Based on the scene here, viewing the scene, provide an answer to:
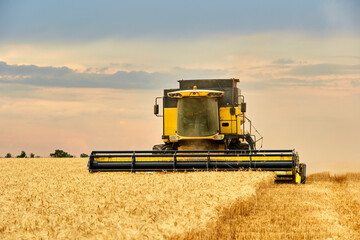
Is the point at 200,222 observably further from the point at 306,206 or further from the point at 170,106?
the point at 170,106

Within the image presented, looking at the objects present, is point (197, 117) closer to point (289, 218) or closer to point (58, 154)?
point (289, 218)

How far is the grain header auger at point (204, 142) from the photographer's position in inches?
525

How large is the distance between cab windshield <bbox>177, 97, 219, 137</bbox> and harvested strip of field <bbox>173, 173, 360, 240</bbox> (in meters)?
4.37

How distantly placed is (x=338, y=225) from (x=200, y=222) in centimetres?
227

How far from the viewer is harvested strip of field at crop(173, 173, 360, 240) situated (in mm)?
6183

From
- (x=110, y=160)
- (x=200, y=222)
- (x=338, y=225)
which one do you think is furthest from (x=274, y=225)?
(x=110, y=160)

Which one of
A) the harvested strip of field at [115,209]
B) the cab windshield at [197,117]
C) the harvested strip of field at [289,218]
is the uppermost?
the cab windshield at [197,117]

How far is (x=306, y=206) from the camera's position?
27.9ft

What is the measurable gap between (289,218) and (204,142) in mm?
7692

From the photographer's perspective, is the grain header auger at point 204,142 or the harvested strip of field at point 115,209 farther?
the grain header auger at point 204,142

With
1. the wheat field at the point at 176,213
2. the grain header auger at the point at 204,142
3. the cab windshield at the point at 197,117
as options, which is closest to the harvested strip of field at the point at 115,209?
the wheat field at the point at 176,213

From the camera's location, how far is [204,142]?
14867mm

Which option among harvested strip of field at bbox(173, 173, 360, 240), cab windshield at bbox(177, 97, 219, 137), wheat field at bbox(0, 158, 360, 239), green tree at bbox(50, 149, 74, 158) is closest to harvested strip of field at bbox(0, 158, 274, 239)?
wheat field at bbox(0, 158, 360, 239)

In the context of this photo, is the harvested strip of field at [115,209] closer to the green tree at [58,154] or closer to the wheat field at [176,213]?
the wheat field at [176,213]
